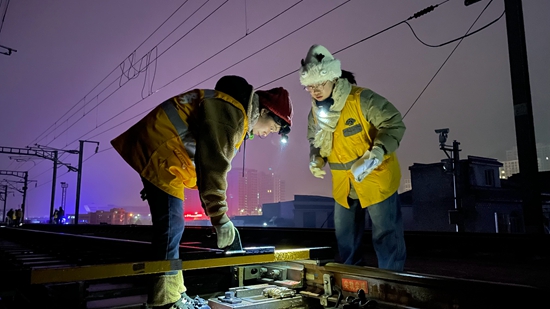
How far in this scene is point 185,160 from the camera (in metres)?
2.37

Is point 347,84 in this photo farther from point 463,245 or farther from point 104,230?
point 104,230

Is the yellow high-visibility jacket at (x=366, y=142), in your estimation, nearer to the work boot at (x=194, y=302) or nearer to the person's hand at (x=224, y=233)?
the person's hand at (x=224, y=233)

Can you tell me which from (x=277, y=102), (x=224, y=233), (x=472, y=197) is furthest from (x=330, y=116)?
(x=472, y=197)

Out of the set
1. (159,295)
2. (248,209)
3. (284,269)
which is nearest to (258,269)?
(284,269)

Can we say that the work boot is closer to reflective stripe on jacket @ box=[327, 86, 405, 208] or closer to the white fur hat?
reflective stripe on jacket @ box=[327, 86, 405, 208]

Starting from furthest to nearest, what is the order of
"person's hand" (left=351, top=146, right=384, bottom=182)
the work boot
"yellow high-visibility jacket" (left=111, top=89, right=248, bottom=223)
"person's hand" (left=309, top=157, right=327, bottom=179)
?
"person's hand" (left=309, top=157, right=327, bottom=179) → "person's hand" (left=351, top=146, right=384, bottom=182) → the work boot → "yellow high-visibility jacket" (left=111, top=89, right=248, bottom=223)

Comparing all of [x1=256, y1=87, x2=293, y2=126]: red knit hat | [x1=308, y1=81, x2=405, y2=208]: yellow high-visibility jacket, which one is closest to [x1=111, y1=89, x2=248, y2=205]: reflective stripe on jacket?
[x1=256, y1=87, x2=293, y2=126]: red knit hat

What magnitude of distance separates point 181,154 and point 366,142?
1446 mm

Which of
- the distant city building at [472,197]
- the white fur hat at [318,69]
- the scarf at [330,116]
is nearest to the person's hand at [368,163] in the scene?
the scarf at [330,116]

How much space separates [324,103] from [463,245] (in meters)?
3.02

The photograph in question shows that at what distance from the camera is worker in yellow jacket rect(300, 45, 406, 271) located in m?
2.84

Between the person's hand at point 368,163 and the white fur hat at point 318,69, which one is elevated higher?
the white fur hat at point 318,69

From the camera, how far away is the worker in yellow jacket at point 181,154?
7.03ft

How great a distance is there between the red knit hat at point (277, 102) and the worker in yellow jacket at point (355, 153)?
0.53m
